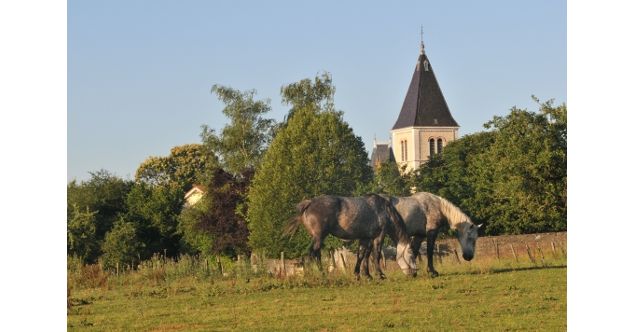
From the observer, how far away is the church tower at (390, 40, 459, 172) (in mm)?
113869

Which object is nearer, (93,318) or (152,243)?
(93,318)

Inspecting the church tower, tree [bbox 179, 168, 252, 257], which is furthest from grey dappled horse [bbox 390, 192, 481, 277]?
the church tower

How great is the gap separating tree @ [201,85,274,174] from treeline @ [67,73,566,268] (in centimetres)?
6

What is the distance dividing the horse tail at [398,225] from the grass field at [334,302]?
35.5 inches

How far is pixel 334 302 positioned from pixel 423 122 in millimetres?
106111

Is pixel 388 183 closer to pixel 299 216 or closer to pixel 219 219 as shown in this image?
pixel 219 219

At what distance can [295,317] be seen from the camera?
56.1 feet

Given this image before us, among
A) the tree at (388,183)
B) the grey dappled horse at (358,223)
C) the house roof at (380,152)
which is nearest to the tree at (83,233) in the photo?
the tree at (388,183)

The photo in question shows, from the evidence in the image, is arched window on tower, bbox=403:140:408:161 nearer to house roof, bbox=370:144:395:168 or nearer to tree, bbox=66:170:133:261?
house roof, bbox=370:144:395:168

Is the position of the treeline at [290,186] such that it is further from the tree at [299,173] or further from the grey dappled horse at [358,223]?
the grey dappled horse at [358,223]

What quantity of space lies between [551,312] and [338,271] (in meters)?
8.14

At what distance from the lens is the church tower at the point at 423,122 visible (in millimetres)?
113869
